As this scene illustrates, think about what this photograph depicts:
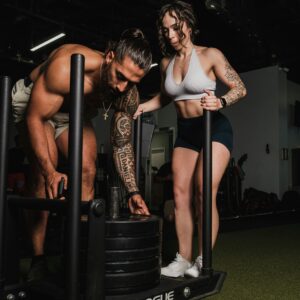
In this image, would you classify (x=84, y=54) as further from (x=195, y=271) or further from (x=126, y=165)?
(x=195, y=271)

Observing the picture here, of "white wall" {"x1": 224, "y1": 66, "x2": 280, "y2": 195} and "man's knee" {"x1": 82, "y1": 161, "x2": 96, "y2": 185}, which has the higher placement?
"white wall" {"x1": 224, "y1": 66, "x2": 280, "y2": 195}

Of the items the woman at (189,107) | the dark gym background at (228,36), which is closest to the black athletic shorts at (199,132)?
the woman at (189,107)

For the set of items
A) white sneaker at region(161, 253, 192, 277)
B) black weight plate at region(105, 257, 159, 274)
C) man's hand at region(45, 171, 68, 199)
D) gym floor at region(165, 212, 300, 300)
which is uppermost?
man's hand at region(45, 171, 68, 199)

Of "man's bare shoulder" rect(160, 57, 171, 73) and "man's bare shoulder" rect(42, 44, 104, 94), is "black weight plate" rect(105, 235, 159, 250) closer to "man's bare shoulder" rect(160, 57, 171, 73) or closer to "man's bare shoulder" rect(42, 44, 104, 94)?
"man's bare shoulder" rect(42, 44, 104, 94)

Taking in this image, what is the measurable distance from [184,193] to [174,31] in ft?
2.68

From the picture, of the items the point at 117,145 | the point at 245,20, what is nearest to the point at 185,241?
the point at 117,145

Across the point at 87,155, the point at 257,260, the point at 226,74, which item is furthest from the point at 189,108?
the point at 257,260

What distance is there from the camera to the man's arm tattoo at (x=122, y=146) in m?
1.82

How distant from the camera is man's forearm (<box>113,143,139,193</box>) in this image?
70.6 inches

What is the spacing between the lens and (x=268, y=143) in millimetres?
7086

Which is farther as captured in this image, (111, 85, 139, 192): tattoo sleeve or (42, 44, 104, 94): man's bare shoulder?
(111, 85, 139, 192): tattoo sleeve

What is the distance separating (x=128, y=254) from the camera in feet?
4.48

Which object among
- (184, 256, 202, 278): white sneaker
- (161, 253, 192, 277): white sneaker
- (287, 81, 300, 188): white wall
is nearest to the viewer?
(184, 256, 202, 278): white sneaker

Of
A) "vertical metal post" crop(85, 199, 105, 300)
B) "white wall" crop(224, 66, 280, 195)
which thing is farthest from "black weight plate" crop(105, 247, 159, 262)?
"white wall" crop(224, 66, 280, 195)
